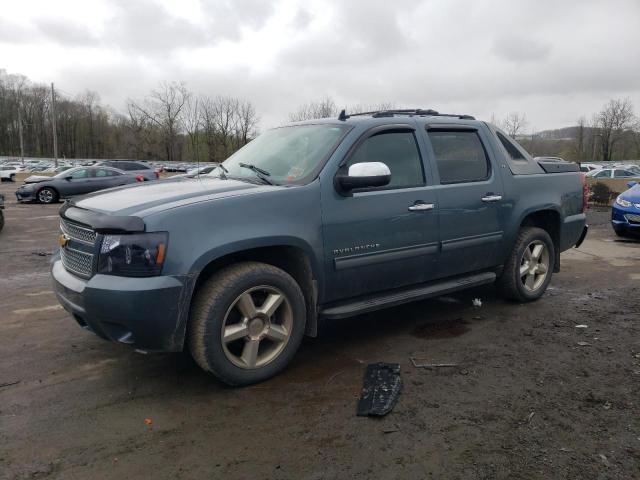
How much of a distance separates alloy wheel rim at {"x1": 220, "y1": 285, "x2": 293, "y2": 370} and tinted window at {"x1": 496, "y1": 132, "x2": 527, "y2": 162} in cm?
307

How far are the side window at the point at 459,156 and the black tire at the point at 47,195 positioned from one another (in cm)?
1853

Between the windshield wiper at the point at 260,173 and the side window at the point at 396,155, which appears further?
the side window at the point at 396,155

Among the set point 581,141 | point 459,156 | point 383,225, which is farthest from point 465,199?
point 581,141

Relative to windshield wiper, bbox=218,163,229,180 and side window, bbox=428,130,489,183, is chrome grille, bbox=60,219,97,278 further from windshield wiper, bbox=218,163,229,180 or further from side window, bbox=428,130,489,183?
side window, bbox=428,130,489,183

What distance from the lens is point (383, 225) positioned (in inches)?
156

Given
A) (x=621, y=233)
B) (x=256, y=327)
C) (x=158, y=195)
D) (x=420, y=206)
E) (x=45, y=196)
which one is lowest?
(x=621, y=233)

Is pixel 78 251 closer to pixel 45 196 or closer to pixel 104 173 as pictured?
pixel 104 173

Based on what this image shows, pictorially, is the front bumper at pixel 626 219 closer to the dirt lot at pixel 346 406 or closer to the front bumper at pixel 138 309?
the dirt lot at pixel 346 406

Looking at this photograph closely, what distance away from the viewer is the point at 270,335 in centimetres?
353

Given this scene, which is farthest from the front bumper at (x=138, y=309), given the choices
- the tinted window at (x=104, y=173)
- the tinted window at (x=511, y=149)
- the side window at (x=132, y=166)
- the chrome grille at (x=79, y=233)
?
the side window at (x=132, y=166)

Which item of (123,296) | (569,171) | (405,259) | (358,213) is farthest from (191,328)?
(569,171)

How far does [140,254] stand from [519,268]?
12.6ft

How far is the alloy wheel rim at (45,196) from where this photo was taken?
1922 centimetres

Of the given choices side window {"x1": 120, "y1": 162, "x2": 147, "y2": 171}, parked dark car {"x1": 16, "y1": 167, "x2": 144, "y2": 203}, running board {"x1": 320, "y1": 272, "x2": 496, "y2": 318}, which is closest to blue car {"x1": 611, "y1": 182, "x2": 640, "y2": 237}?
running board {"x1": 320, "y1": 272, "x2": 496, "y2": 318}
